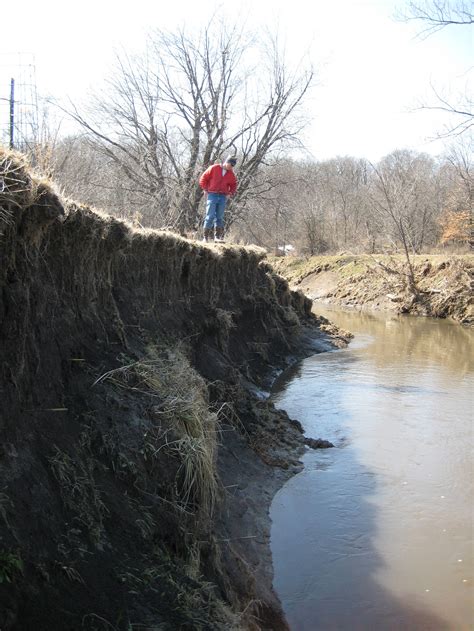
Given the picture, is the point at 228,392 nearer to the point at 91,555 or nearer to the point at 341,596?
the point at 341,596

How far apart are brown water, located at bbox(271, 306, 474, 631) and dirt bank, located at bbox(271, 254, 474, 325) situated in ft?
35.7

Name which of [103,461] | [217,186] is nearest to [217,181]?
[217,186]

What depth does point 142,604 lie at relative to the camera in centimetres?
369

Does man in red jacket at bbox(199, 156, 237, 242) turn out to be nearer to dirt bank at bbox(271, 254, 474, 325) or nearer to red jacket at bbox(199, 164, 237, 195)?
red jacket at bbox(199, 164, 237, 195)

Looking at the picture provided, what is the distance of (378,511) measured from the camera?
6.69 meters

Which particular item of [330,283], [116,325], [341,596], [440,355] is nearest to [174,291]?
[116,325]

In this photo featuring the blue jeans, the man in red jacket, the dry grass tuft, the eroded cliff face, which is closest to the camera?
the eroded cliff face

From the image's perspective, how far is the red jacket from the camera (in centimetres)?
1388

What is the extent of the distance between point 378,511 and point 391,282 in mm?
23340

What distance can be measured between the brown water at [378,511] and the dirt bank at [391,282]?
35.7 ft

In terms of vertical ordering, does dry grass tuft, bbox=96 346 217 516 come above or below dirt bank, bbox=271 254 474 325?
below

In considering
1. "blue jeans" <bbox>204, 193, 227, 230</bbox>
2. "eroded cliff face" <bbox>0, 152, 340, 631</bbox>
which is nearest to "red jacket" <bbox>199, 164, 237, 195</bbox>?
"blue jeans" <bbox>204, 193, 227, 230</bbox>

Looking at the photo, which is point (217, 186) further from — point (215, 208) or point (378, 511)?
point (378, 511)

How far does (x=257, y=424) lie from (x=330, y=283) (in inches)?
1010
